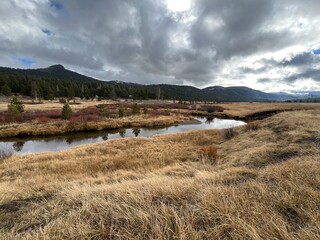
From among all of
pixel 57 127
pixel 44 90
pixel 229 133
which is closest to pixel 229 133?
pixel 229 133

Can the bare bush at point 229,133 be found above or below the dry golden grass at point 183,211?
below

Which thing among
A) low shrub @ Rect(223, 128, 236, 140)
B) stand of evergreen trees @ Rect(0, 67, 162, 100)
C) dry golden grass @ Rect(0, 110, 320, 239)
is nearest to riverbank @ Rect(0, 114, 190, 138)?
low shrub @ Rect(223, 128, 236, 140)

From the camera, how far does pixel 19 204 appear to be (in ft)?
18.9

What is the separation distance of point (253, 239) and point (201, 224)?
2.83 ft

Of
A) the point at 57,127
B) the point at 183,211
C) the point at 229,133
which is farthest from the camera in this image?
the point at 57,127

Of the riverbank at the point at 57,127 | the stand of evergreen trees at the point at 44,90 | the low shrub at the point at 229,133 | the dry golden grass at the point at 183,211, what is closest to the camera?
the dry golden grass at the point at 183,211

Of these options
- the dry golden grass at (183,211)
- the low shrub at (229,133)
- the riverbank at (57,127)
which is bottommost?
the riverbank at (57,127)

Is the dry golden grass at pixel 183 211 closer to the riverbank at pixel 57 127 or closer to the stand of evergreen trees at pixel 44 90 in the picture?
the riverbank at pixel 57 127

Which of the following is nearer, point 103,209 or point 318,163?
point 103,209

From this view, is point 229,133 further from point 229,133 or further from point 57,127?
point 57,127

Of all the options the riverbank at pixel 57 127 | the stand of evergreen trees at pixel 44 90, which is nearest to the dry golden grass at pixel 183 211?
the riverbank at pixel 57 127

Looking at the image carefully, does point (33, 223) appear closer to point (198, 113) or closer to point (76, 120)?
point (76, 120)

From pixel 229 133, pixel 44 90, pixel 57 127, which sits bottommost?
pixel 57 127

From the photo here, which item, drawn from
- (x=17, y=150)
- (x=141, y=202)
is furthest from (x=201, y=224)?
(x=17, y=150)
